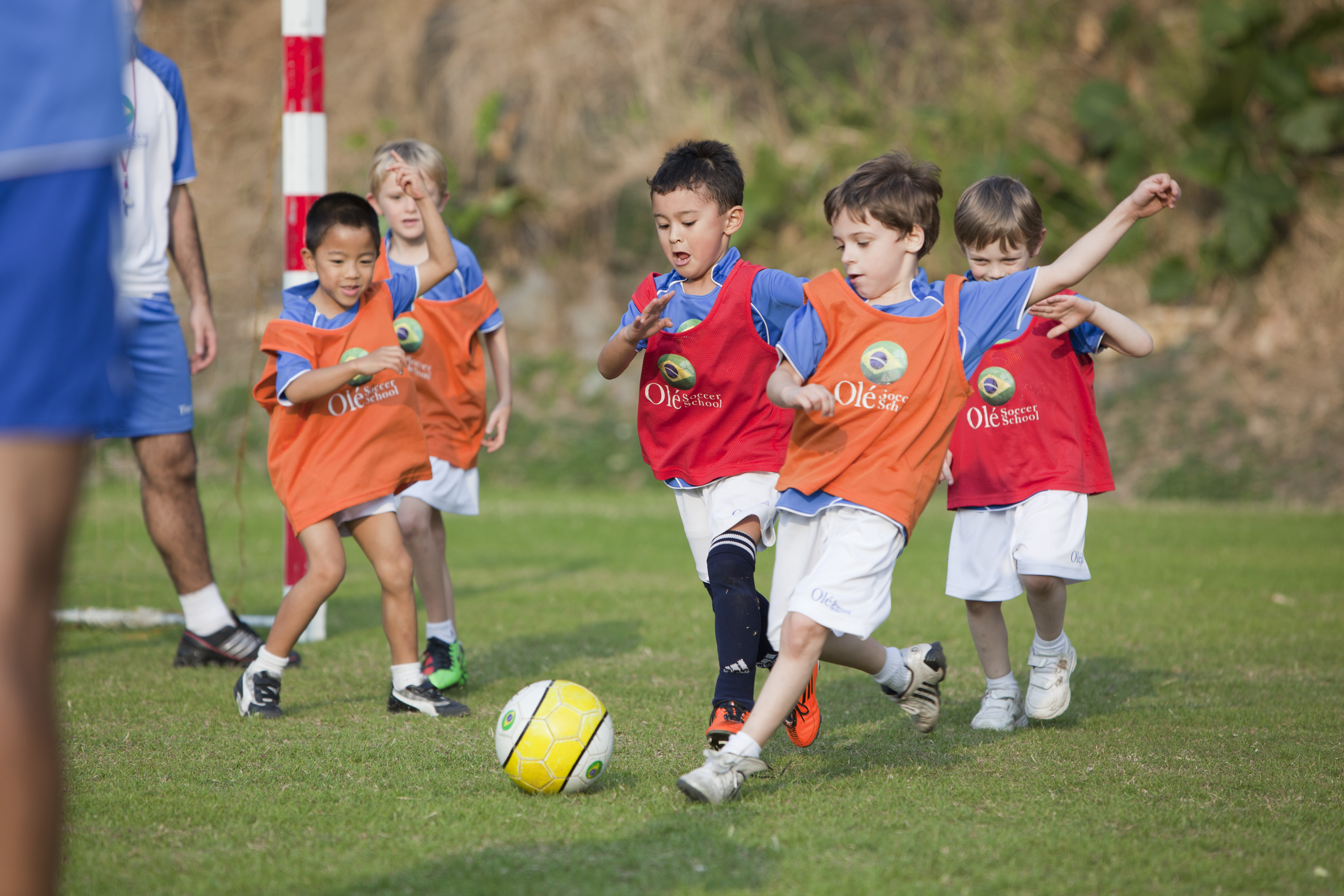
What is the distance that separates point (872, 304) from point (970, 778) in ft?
4.88

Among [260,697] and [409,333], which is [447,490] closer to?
[409,333]

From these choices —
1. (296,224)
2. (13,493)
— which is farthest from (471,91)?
(13,493)

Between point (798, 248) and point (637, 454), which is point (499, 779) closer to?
point (637, 454)

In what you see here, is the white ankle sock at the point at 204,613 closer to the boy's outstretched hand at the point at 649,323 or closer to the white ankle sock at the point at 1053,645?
the boy's outstretched hand at the point at 649,323

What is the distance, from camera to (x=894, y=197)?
363 centimetres

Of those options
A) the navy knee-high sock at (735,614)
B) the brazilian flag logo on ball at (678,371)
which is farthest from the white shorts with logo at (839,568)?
the brazilian flag logo on ball at (678,371)

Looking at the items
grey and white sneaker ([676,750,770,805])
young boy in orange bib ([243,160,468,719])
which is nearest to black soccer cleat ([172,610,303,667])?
young boy in orange bib ([243,160,468,719])

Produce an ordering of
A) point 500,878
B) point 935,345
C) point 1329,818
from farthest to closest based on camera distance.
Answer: point 935,345 < point 1329,818 < point 500,878

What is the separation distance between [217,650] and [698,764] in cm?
267

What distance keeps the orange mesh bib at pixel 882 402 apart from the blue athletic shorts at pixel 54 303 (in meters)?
2.14

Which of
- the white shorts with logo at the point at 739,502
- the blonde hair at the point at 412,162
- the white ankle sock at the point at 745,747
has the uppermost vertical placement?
the blonde hair at the point at 412,162

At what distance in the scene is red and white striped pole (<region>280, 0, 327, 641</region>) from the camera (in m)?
5.77

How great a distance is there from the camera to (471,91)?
670 inches

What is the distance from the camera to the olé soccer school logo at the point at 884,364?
358 cm
